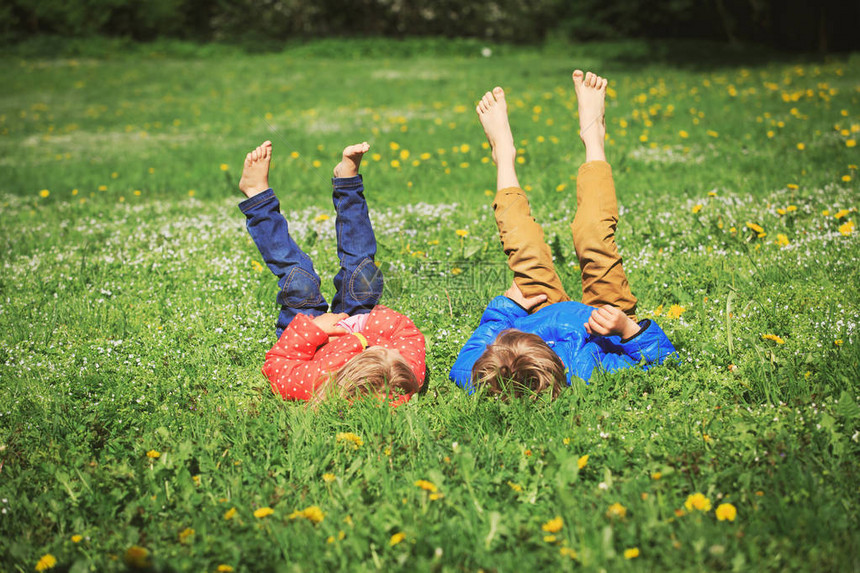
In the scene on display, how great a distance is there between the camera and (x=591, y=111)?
11.8ft

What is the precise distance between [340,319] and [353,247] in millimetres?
470

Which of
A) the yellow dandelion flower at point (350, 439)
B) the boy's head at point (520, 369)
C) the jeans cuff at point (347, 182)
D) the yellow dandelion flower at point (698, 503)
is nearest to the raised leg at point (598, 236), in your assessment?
the boy's head at point (520, 369)

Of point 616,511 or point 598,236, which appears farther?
point 598,236

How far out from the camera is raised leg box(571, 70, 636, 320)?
331 centimetres

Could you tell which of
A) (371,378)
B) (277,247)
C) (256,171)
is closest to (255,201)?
(256,171)

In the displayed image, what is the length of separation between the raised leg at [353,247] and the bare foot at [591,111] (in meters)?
1.36

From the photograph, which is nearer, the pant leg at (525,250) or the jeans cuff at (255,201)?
the pant leg at (525,250)

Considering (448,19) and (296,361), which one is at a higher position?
(448,19)

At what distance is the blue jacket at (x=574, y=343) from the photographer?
2.98 metres

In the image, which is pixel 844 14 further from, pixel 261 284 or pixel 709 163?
pixel 261 284

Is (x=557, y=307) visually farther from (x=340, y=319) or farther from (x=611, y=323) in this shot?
(x=340, y=319)

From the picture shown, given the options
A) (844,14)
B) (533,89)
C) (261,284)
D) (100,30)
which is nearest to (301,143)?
(261,284)

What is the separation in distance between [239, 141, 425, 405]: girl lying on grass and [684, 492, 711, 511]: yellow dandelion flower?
4.23 ft

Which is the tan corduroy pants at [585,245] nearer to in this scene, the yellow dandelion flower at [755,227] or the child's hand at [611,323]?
the child's hand at [611,323]
